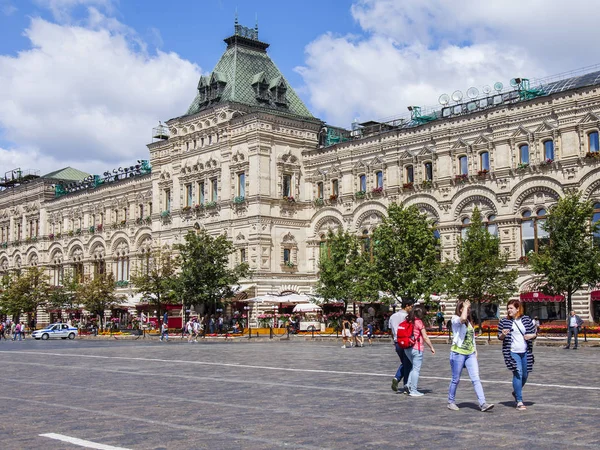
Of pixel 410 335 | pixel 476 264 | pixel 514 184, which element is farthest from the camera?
pixel 514 184

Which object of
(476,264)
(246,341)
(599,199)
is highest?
(599,199)

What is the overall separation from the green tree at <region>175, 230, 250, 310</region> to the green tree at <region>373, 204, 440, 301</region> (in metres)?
13.1

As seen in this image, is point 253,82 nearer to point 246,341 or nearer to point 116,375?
point 246,341

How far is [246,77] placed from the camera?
220ft

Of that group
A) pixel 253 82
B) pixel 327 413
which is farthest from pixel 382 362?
pixel 253 82

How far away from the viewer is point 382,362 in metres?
26.3

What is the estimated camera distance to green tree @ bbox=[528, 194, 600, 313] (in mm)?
38000

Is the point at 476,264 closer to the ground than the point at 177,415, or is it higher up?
higher up

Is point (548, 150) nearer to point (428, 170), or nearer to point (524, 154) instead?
point (524, 154)

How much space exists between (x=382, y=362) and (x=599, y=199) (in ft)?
82.5

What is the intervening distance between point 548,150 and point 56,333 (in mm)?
40923

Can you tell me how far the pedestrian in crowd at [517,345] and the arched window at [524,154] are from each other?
37.4 metres

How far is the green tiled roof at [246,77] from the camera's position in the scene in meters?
Answer: 65.8

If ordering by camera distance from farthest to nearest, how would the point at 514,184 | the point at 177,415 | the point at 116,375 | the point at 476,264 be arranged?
the point at 514,184 < the point at 476,264 < the point at 116,375 < the point at 177,415
